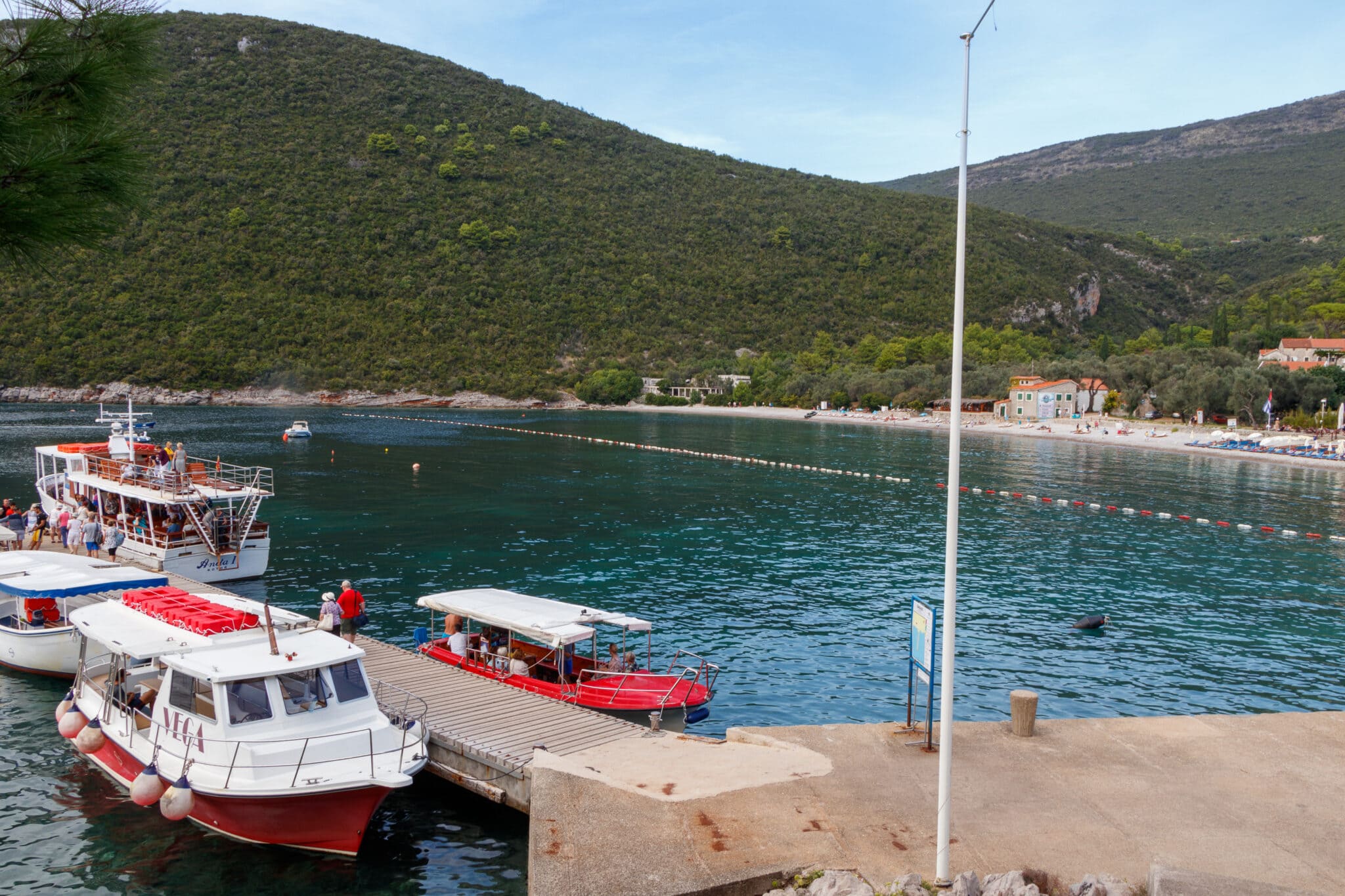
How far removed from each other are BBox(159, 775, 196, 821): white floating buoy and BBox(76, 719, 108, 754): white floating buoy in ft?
9.80

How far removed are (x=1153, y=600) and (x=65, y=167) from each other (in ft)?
108

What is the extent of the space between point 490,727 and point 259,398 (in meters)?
143

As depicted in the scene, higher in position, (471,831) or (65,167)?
(65,167)

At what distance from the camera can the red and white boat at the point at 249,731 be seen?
13.3 m

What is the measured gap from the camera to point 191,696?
47.5 ft

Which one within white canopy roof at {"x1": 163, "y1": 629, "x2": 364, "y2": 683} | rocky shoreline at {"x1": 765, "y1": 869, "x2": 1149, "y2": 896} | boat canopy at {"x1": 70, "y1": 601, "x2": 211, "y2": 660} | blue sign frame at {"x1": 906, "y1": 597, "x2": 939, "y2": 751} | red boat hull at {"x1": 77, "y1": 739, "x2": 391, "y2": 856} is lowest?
red boat hull at {"x1": 77, "y1": 739, "x2": 391, "y2": 856}

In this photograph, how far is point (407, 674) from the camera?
18844mm

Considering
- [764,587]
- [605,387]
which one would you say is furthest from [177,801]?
[605,387]

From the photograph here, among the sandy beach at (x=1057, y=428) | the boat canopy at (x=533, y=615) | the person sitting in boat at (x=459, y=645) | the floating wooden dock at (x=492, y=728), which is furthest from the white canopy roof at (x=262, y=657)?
the sandy beach at (x=1057, y=428)

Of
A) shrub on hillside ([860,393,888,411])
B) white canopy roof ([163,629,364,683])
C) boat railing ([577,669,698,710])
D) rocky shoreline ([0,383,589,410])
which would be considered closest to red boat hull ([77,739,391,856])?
white canopy roof ([163,629,364,683])

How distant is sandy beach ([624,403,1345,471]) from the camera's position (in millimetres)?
84000

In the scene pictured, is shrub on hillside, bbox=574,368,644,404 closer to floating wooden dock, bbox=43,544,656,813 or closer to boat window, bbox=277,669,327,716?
floating wooden dock, bbox=43,544,656,813

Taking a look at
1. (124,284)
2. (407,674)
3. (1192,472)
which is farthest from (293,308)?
(407,674)

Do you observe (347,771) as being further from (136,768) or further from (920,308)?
(920,308)
